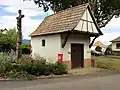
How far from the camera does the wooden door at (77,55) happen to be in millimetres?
23453

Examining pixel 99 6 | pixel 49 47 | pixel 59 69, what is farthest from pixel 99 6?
pixel 59 69

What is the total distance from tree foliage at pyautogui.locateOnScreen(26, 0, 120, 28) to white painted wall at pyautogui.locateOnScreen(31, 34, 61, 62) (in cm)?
864

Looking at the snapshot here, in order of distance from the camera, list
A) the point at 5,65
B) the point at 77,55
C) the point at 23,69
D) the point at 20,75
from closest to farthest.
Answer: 1. the point at 20,75
2. the point at 5,65
3. the point at 23,69
4. the point at 77,55

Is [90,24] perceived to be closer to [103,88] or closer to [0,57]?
[0,57]

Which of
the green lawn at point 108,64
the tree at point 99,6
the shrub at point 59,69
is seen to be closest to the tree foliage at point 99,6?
the tree at point 99,6

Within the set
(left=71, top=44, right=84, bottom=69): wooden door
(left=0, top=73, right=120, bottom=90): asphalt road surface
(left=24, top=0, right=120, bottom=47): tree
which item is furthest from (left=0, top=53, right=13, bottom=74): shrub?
(left=24, top=0, right=120, bottom=47): tree

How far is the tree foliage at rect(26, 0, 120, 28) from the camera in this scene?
106 ft

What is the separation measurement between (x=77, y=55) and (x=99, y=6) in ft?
39.5

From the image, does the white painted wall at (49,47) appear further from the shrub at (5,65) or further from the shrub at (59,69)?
the shrub at (5,65)

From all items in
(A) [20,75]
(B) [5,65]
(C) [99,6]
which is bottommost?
(A) [20,75]

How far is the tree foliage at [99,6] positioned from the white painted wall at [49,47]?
28.3ft

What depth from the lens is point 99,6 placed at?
33562 mm

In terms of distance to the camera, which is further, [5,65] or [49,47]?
[49,47]

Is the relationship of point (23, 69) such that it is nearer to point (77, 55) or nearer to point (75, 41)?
point (75, 41)
